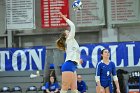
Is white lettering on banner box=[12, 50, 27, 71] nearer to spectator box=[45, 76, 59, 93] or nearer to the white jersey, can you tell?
spectator box=[45, 76, 59, 93]

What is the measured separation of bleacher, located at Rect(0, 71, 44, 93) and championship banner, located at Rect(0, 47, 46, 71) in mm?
175

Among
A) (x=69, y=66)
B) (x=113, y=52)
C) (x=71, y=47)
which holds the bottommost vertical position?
(x=113, y=52)

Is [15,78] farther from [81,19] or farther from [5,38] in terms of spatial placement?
[81,19]

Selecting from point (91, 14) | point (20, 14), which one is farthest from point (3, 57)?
point (91, 14)

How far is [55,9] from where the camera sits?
50.3 ft

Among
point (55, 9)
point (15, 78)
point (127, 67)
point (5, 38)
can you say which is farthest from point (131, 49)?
point (5, 38)

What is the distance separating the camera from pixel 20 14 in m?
15.5

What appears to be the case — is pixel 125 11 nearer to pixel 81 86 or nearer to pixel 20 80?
pixel 81 86

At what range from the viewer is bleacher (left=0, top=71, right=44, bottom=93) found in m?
14.6

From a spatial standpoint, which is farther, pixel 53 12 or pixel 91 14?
pixel 53 12

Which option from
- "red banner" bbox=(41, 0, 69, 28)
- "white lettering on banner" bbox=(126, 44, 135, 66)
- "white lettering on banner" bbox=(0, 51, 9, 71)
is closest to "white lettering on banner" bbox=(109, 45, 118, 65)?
"white lettering on banner" bbox=(126, 44, 135, 66)

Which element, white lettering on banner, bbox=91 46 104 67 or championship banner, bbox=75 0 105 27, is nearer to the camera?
white lettering on banner, bbox=91 46 104 67

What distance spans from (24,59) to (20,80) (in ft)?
2.85

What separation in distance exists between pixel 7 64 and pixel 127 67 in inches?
186
